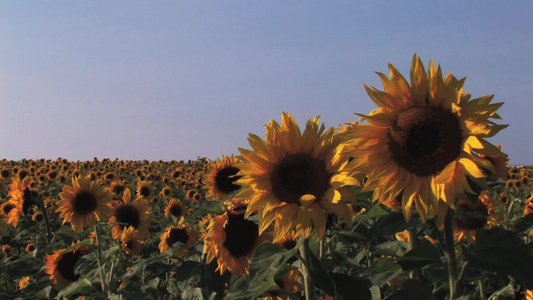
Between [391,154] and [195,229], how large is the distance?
11.0ft

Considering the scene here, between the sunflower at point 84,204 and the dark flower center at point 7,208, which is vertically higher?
the sunflower at point 84,204

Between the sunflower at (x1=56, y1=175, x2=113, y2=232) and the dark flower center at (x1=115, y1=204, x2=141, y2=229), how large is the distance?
0.41 metres

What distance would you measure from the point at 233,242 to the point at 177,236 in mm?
2152

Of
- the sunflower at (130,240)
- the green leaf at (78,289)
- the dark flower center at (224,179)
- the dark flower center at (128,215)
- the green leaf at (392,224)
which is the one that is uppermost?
the green leaf at (392,224)

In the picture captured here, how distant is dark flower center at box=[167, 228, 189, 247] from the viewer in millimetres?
5410

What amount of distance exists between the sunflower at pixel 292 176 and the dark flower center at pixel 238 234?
2.80 feet

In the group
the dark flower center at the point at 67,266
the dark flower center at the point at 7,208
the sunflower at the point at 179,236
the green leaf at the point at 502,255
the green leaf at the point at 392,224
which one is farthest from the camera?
the dark flower center at the point at 7,208

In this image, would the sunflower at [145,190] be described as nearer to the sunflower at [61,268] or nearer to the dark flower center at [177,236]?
the sunflower at [61,268]

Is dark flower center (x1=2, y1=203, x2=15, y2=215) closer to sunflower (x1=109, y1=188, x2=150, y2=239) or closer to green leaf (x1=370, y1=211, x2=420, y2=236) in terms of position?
sunflower (x1=109, y1=188, x2=150, y2=239)

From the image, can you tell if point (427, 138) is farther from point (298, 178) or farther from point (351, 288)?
point (351, 288)

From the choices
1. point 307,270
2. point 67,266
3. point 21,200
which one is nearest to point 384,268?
point 307,270

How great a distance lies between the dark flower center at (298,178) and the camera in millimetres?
2502

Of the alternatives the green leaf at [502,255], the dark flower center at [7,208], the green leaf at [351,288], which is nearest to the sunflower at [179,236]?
the green leaf at [351,288]

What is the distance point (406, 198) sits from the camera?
2.36 m
